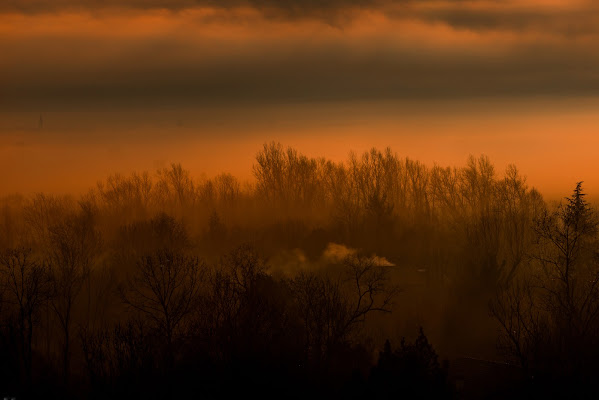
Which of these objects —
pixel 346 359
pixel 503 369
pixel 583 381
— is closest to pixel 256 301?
pixel 346 359

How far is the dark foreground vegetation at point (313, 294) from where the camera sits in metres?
35.9

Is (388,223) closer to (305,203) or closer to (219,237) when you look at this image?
(305,203)

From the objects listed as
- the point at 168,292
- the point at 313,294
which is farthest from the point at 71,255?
the point at 313,294

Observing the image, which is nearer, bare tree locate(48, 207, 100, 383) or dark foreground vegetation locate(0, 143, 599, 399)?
dark foreground vegetation locate(0, 143, 599, 399)

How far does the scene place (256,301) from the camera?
→ 41.9 m

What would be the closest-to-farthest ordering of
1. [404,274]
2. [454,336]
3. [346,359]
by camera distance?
[346,359] → [454,336] → [404,274]

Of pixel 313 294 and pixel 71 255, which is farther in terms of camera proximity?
pixel 71 255

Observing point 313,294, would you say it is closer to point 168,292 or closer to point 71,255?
point 168,292

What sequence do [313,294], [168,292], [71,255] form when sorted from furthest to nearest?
[71,255]
[168,292]
[313,294]

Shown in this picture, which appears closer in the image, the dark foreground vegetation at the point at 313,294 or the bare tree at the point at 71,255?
the dark foreground vegetation at the point at 313,294

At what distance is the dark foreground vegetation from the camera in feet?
118

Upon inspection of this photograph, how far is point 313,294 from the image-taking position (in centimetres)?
4484

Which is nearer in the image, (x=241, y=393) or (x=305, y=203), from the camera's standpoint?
(x=241, y=393)

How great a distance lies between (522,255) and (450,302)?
9930 mm
